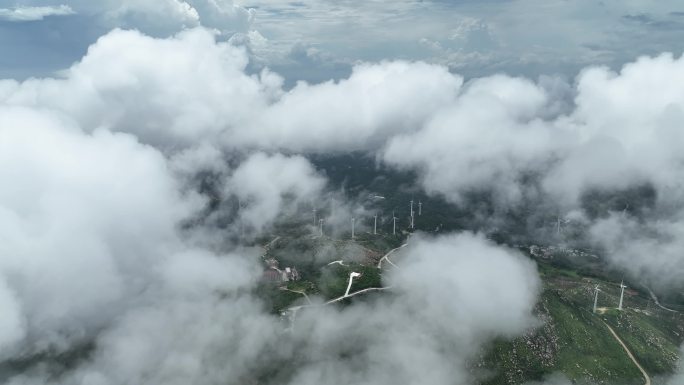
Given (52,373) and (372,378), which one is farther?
(372,378)

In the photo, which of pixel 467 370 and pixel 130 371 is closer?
pixel 130 371

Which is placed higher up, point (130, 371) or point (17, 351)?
point (17, 351)

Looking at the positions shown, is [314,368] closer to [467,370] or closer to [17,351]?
[467,370]

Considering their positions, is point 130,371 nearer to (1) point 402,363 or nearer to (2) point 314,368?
(2) point 314,368

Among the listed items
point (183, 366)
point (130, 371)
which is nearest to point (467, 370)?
point (183, 366)

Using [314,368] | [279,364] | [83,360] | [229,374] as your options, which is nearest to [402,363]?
[314,368]

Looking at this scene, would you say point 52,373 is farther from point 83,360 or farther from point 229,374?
point 229,374

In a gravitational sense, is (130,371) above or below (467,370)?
above

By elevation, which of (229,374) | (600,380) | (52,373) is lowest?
(600,380)
